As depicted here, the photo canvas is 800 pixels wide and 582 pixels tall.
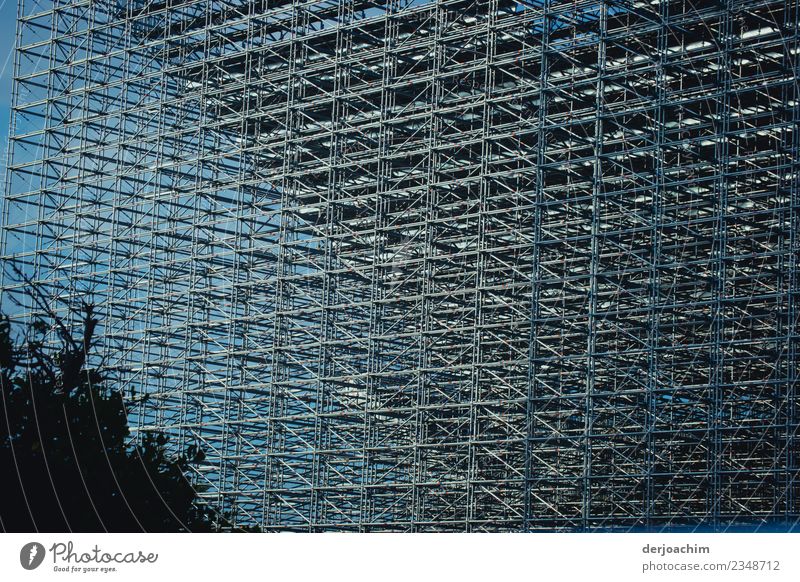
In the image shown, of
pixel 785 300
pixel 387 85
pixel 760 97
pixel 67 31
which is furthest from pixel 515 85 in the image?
pixel 67 31

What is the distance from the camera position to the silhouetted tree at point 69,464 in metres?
23.9

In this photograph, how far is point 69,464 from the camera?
24359 millimetres

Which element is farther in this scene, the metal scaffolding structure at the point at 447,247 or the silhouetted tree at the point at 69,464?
the metal scaffolding structure at the point at 447,247
